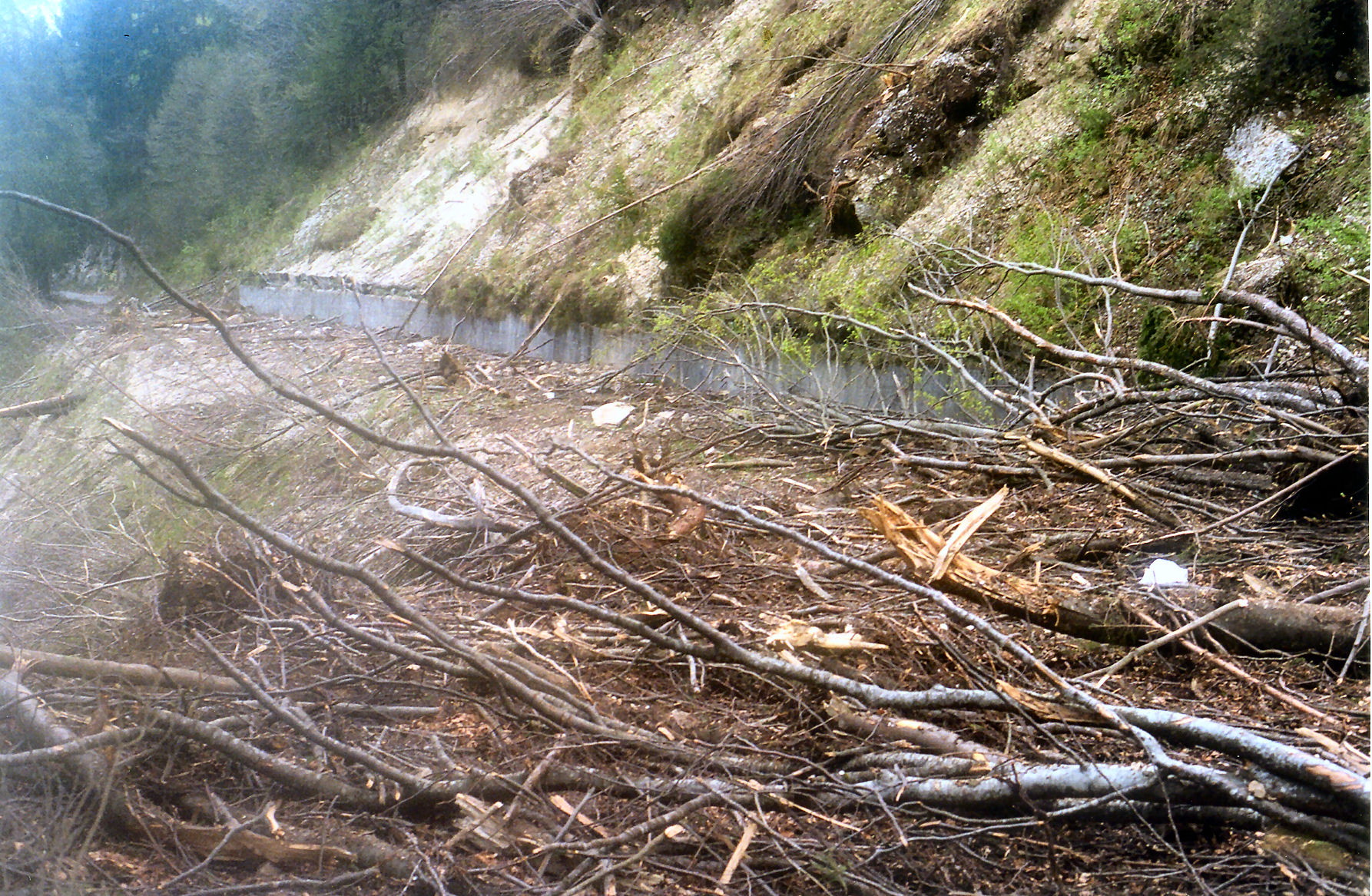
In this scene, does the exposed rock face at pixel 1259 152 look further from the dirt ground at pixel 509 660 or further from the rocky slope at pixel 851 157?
the dirt ground at pixel 509 660

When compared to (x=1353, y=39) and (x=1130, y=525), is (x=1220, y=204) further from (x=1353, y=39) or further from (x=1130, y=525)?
(x=1130, y=525)

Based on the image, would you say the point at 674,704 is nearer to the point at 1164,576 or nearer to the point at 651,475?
the point at 651,475

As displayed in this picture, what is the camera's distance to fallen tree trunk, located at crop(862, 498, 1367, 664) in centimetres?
171

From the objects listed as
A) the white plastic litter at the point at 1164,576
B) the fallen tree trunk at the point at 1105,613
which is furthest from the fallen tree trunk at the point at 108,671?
the white plastic litter at the point at 1164,576

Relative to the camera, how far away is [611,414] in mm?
2275

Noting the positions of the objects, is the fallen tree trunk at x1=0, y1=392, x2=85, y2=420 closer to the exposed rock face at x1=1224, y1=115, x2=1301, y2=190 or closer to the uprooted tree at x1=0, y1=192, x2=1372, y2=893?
the uprooted tree at x1=0, y1=192, x2=1372, y2=893

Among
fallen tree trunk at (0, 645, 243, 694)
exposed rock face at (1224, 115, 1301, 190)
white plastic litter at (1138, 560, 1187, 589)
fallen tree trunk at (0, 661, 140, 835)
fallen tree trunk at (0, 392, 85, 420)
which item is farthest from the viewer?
exposed rock face at (1224, 115, 1301, 190)

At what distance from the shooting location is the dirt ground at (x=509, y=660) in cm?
112

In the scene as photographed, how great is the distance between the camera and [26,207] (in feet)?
4.61

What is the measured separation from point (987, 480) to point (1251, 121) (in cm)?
120

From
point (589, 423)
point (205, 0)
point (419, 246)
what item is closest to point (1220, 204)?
point (589, 423)

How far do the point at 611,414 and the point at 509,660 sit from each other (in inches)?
38.4

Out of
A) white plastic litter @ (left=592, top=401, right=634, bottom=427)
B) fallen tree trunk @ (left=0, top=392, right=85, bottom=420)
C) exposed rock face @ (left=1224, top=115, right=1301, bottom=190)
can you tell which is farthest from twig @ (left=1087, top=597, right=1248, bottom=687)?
fallen tree trunk @ (left=0, top=392, right=85, bottom=420)

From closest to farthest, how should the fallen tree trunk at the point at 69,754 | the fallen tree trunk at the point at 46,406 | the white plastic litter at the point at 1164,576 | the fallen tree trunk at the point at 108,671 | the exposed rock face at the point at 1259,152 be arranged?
the fallen tree trunk at the point at 69,754 < the fallen tree trunk at the point at 108,671 < the fallen tree trunk at the point at 46,406 < the white plastic litter at the point at 1164,576 < the exposed rock face at the point at 1259,152
